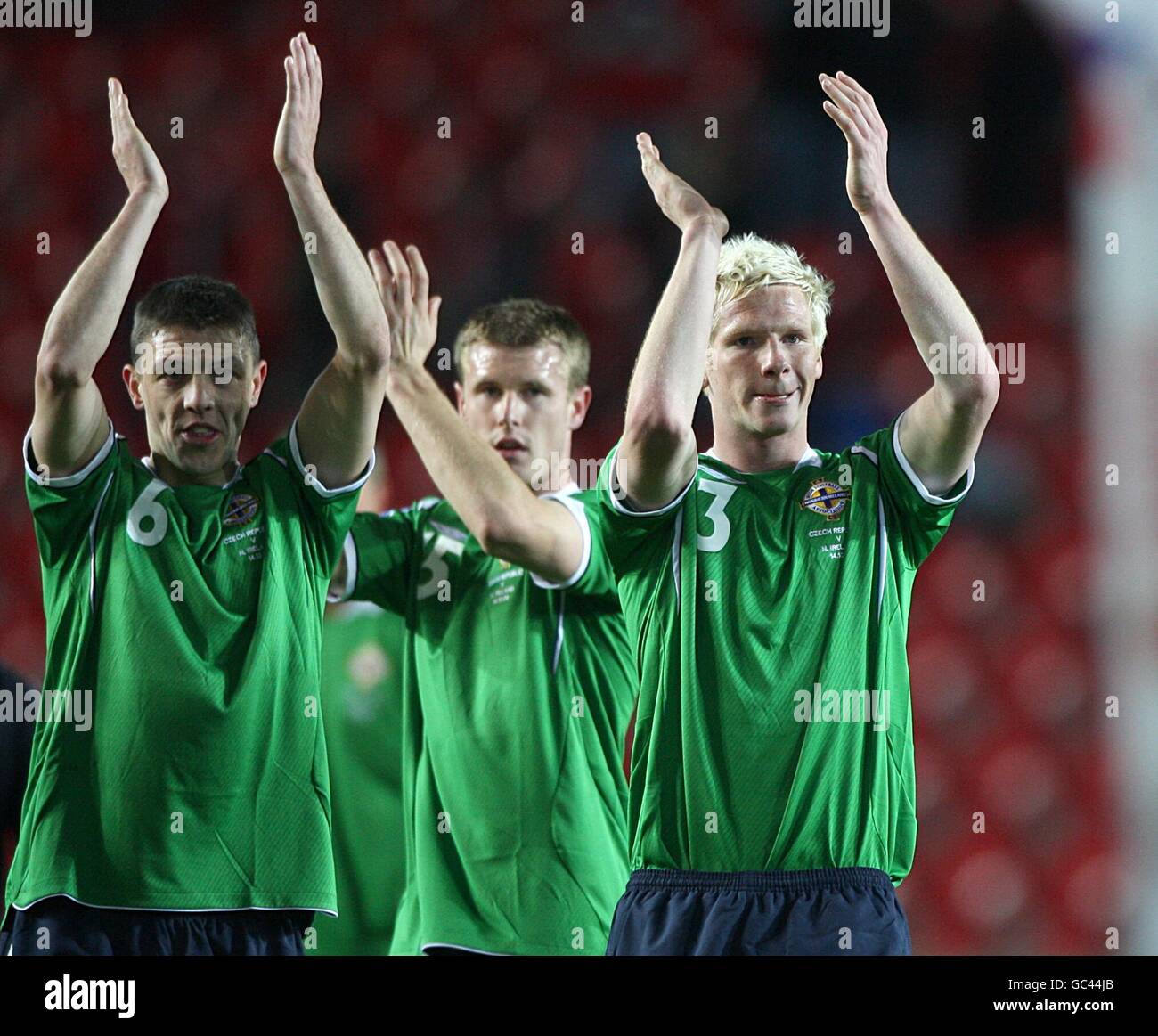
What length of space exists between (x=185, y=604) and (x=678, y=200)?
1.17 meters

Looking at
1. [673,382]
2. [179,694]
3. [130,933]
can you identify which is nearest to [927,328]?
[673,382]

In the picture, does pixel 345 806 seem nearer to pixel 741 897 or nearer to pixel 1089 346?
pixel 741 897

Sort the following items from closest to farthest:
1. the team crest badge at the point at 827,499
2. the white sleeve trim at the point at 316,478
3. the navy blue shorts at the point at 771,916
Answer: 1. the navy blue shorts at the point at 771,916
2. the team crest badge at the point at 827,499
3. the white sleeve trim at the point at 316,478

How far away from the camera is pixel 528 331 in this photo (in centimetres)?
341

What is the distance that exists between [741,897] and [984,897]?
1830 millimetres

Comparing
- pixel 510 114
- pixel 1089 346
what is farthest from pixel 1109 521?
pixel 510 114

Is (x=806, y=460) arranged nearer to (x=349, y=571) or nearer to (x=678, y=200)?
(x=678, y=200)

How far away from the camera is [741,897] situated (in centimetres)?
271

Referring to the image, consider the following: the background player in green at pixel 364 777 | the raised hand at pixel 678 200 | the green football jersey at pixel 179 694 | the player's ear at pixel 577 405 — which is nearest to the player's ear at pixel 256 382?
the green football jersey at pixel 179 694

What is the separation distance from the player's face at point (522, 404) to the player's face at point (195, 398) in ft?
1.76

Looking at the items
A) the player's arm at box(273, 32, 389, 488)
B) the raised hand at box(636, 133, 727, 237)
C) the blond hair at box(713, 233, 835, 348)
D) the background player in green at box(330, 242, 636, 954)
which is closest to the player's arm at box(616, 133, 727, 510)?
the raised hand at box(636, 133, 727, 237)

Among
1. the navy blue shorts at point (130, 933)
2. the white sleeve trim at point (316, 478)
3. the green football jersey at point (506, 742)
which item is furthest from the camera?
the green football jersey at point (506, 742)

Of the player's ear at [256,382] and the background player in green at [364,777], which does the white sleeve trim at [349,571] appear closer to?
the background player in green at [364,777]

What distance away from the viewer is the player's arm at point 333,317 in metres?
2.91
